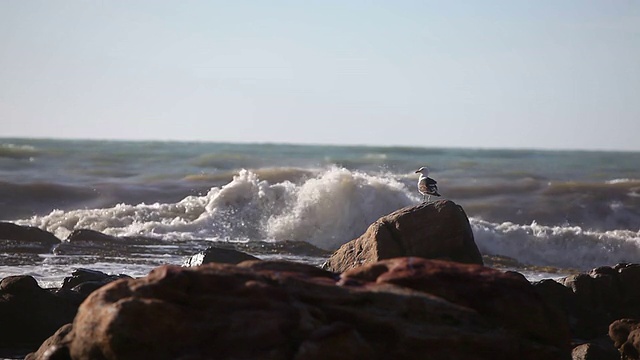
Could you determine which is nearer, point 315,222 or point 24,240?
point 24,240

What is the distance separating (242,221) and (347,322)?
54.7 ft

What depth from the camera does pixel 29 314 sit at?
30.8ft

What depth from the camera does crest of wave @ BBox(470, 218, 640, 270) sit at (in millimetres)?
19719

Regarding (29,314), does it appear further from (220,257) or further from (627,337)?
(627,337)

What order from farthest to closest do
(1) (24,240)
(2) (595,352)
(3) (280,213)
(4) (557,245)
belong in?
(3) (280,213) → (4) (557,245) → (1) (24,240) → (2) (595,352)

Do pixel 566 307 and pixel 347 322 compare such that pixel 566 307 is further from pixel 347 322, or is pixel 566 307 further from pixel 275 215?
pixel 275 215

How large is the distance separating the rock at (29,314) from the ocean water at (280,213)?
3.21 m

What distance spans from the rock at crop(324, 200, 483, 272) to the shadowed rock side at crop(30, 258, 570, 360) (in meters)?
3.50

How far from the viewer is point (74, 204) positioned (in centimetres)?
2850

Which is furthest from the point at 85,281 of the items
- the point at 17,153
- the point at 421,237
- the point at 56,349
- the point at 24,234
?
the point at 17,153

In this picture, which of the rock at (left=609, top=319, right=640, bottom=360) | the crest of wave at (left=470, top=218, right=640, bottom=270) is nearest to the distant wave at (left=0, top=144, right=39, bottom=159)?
the crest of wave at (left=470, top=218, right=640, bottom=270)

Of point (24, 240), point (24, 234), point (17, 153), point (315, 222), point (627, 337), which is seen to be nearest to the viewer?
point (627, 337)

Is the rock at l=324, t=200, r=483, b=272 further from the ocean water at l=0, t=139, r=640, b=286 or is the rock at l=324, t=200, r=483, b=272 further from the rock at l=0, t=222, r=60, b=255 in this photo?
the rock at l=0, t=222, r=60, b=255

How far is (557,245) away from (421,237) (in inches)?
403
